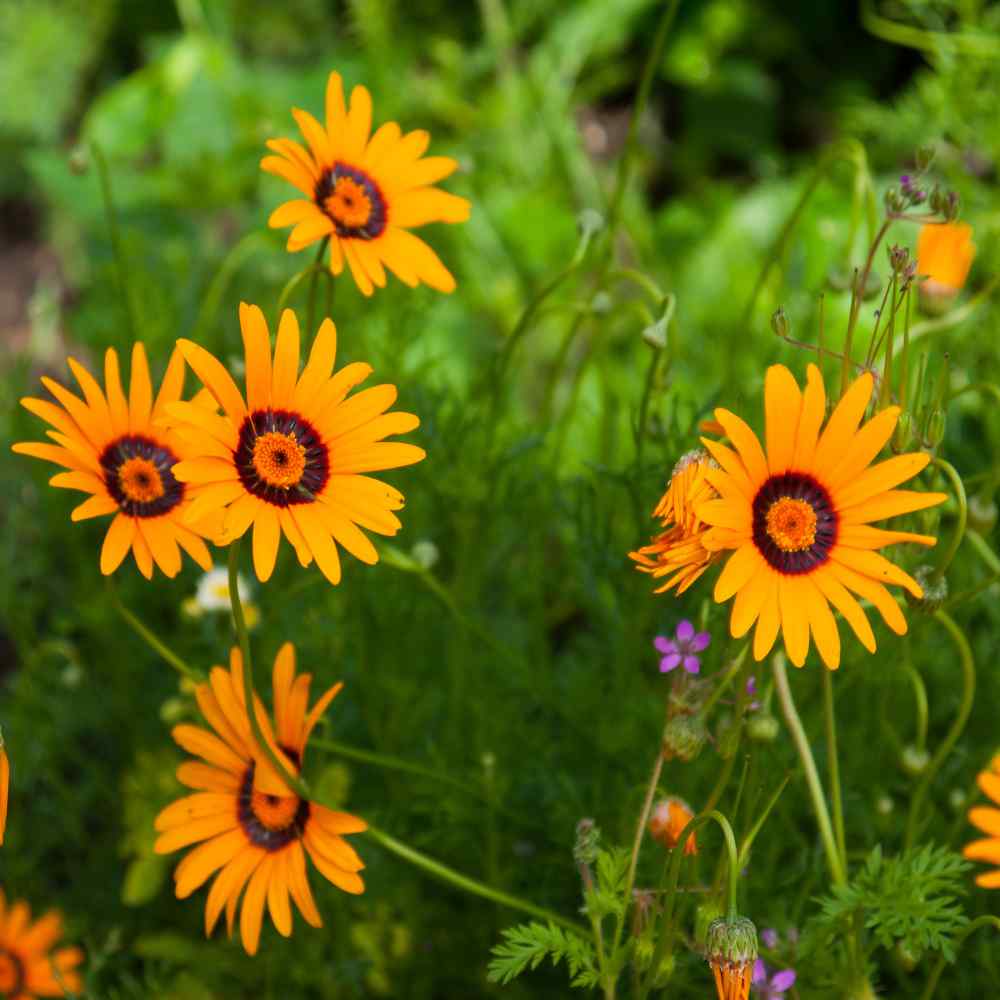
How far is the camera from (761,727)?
0.99 metres

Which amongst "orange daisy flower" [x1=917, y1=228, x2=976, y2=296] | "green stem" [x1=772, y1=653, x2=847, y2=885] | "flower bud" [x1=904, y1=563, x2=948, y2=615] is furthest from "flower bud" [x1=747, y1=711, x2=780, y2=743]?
"orange daisy flower" [x1=917, y1=228, x2=976, y2=296]

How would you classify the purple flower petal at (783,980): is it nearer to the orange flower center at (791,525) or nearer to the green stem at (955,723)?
the green stem at (955,723)

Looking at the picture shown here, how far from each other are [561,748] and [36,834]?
0.67 m

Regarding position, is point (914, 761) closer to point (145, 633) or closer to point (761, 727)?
point (761, 727)

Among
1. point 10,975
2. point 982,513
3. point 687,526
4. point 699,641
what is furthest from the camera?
point 10,975

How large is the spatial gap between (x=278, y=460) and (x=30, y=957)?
79 cm

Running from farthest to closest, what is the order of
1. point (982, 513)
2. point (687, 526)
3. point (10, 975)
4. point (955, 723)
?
point (10, 975) < point (982, 513) < point (955, 723) < point (687, 526)

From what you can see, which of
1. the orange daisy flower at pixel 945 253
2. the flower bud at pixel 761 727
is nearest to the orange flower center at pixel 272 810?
the flower bud at pixel 761 727

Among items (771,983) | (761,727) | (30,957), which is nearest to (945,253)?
(761,727)

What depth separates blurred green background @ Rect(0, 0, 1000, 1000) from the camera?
1.30 meters

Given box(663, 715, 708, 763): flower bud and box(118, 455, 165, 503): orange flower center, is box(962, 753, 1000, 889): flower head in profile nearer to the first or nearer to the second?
box(663, 715, 708, 763): flower bud

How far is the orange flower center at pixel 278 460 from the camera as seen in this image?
87cm

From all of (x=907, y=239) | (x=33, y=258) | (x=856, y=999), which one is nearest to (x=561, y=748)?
(x=856, y=999)

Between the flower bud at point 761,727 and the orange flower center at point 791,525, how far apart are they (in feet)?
0.61
